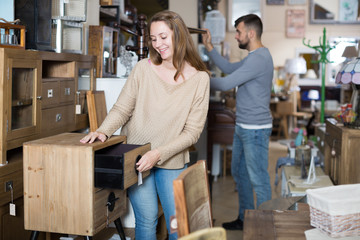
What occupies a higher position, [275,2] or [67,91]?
[275,2]

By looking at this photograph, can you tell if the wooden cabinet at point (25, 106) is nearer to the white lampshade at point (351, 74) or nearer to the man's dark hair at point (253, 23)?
the man's dark hair at point (253, 23)

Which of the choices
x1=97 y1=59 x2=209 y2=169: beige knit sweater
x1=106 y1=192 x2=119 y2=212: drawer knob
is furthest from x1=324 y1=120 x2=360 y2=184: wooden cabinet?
x1=106 y1=192 x2=119 y2=212: drawer knob

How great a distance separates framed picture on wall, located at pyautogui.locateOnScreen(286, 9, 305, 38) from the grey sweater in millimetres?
8951

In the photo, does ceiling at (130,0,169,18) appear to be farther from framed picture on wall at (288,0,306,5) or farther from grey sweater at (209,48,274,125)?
framed picture on wall at (288,0,306,5)

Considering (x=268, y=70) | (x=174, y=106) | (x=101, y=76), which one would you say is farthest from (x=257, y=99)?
(x=174, y=106)

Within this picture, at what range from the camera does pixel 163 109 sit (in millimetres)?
2211

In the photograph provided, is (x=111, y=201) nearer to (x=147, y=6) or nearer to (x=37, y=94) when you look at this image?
(x=37, y=94)

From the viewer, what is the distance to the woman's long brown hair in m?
2.14

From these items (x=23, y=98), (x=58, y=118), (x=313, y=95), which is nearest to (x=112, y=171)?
(x=23, y=98)

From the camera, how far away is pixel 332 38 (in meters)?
12.0

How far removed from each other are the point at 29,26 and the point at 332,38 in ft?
34.0

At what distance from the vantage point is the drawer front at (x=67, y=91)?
3.08 meters

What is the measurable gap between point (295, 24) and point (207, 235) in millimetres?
11637

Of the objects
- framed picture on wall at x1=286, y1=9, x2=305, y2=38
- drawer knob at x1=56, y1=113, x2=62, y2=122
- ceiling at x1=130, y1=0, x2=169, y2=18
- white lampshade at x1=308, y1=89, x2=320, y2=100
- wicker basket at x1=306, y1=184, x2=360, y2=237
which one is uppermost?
framed picture on wall at x1=286, y1=9, x2=305, y2=38
